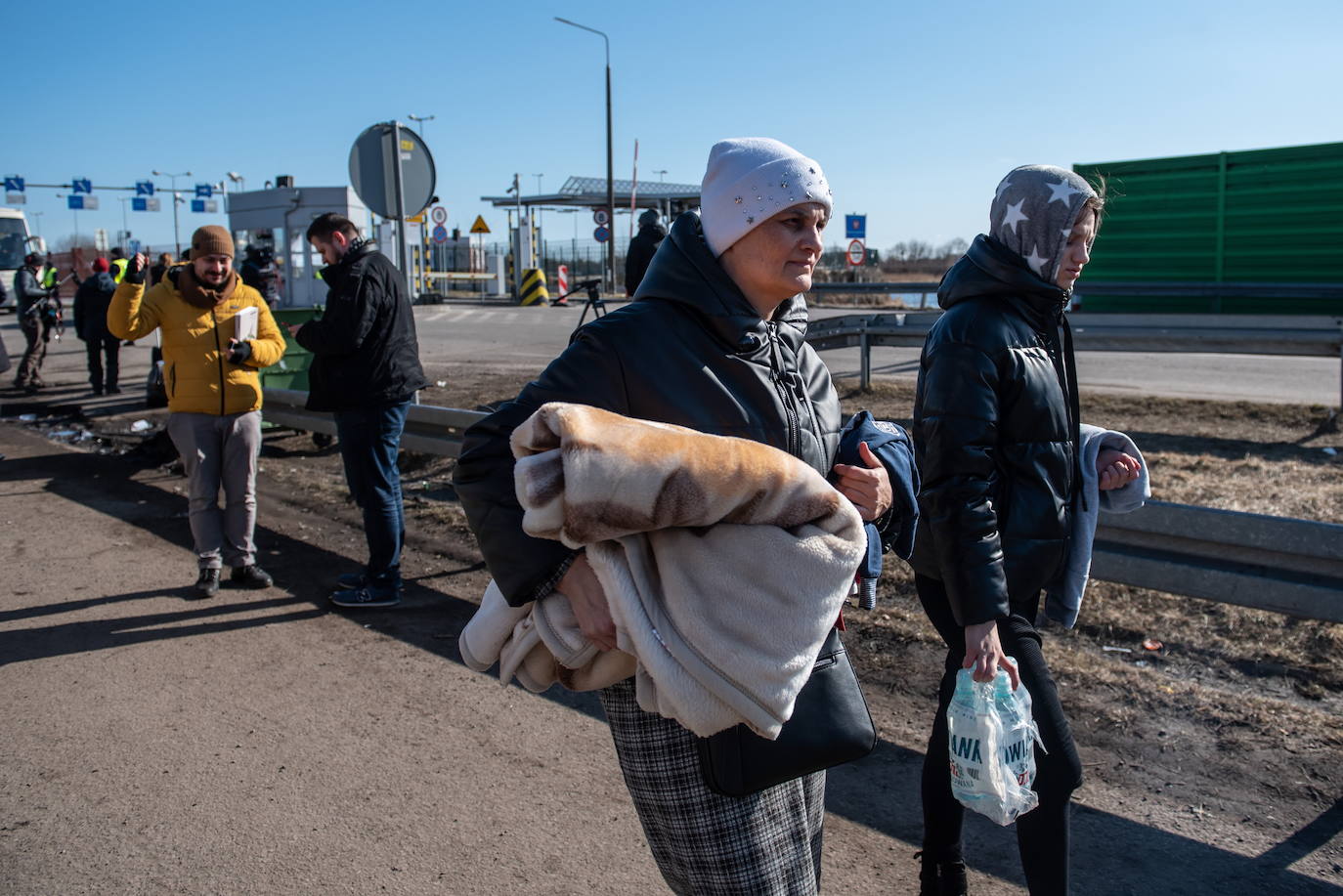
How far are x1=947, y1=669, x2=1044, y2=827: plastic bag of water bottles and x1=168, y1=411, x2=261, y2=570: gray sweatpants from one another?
14.8 ft

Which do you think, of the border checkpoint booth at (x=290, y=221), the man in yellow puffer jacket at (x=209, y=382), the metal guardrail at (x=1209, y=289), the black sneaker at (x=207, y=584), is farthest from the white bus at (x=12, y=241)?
the black sneaker at (x=207, y=584)

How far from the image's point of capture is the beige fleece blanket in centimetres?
167

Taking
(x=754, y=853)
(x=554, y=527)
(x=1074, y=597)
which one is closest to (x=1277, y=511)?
(x=1074, y=597)

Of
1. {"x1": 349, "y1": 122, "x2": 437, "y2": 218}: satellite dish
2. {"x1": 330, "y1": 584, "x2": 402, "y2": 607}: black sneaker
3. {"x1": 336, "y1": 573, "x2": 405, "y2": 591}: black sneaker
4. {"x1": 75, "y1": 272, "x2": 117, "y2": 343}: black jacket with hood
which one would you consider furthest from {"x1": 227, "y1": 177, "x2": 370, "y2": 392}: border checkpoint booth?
{"x1": 330, "y1": 584, "x2": 402, "y2": 607}: black sneaker

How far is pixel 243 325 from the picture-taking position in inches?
231

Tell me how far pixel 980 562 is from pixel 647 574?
1.20m

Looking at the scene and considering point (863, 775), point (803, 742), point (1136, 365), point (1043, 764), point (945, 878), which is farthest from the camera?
point (1136, 365)

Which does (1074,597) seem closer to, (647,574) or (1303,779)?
(1303,779)

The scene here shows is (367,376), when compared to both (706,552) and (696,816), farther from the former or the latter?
(706,552)

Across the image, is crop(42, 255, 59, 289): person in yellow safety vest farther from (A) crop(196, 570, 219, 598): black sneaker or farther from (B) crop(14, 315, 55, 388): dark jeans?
(A) crop(196, 570, 219, 598): black sneaker

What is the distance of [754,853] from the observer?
2.01 m

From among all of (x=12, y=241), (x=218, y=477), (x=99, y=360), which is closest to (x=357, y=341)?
(x=218, y=477)

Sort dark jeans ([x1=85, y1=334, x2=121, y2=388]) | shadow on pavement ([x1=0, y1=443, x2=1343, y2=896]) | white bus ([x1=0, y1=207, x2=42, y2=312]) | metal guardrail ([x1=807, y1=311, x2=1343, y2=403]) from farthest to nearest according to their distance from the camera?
1. white bus ([x1=0, y1=207, x2=42, y2=312])
2. dark jeans ([x1=85, y1=334, x2=121, y2=388])
3. metal guardrail ([x1=807, y1=311, x2=1343, y2=403])
4. shadow on pavement ([x1=0, y1=443, x2=1343, y2=896])

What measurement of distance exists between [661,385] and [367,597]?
405 cm
